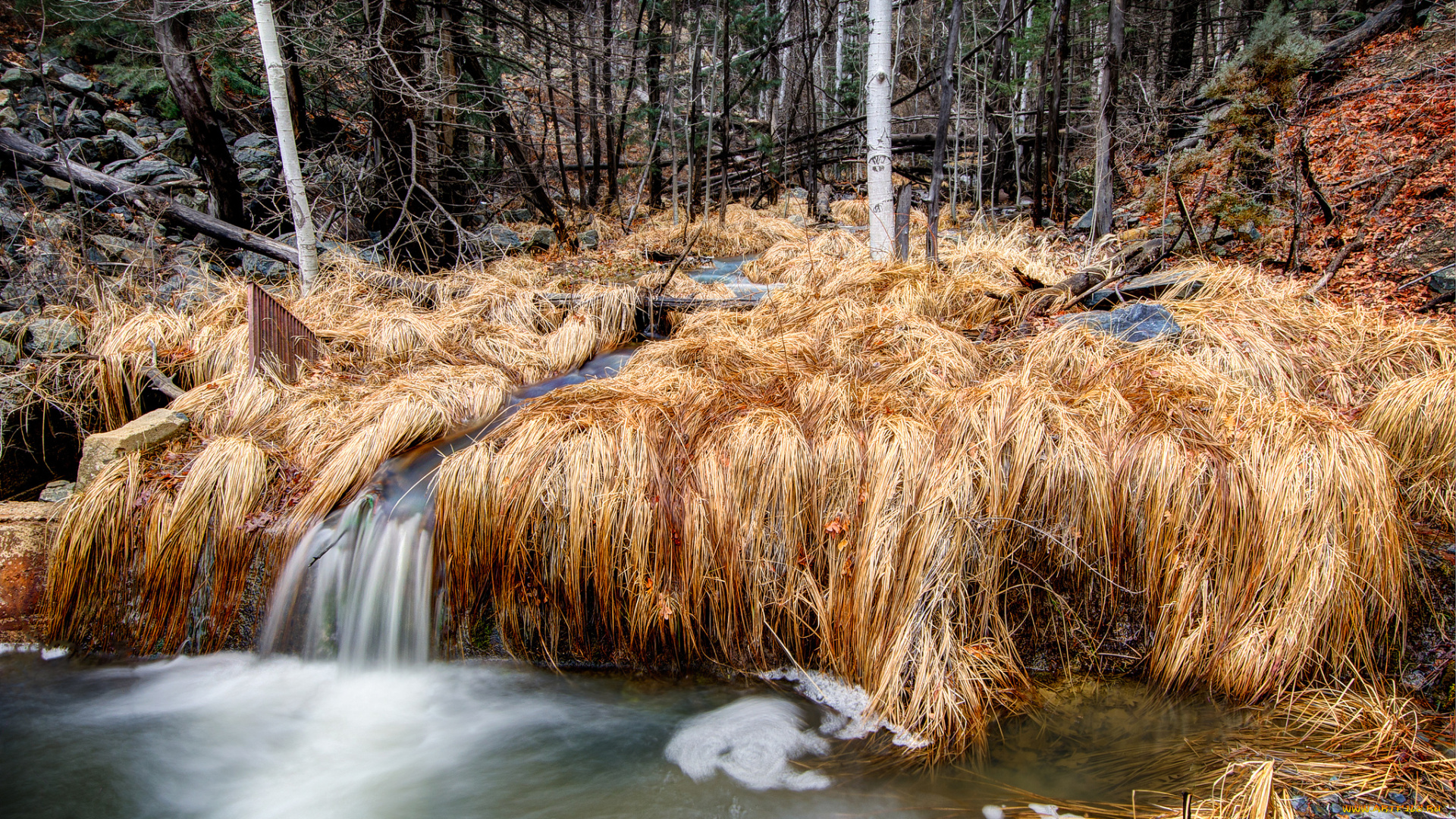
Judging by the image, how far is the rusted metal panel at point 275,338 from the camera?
4672mm

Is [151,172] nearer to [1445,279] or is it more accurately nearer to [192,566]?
[192,566]

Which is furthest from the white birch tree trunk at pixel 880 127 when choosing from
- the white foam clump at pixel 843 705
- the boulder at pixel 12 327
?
the boulder at pixel 12 327

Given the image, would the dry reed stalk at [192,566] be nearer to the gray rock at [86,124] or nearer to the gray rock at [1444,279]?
the gray rock at [1444,279]

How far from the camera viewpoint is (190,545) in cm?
354

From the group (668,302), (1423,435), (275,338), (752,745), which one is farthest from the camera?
(668,302)

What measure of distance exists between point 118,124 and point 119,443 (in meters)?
9.86

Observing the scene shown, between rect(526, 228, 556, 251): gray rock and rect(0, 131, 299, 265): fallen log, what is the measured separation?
274 centimetres

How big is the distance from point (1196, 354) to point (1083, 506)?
1.67 metres

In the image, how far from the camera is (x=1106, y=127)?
709 cm

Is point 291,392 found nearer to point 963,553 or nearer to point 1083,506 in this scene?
point 963,553

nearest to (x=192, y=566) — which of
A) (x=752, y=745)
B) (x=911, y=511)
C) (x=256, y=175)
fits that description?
(x=752, y=745)

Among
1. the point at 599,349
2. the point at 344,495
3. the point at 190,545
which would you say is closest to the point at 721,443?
the point at 344,495

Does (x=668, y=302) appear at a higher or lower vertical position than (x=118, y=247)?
lower

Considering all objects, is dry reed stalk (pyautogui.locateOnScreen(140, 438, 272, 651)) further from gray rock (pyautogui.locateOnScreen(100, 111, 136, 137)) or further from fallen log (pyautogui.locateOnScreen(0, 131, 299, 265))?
gray rock (pyautogui.locateOnScreen(100, 111, 136, 137))
